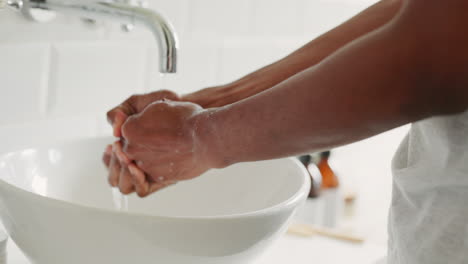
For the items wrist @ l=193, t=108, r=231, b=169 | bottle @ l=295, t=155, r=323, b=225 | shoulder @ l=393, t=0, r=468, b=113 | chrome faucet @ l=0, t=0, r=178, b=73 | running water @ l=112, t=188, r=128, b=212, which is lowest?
bottle @ l=295, t=155, r=323, b=225

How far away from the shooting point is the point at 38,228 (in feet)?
1.90

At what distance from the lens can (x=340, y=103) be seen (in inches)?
18.4

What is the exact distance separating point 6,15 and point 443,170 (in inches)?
22.6

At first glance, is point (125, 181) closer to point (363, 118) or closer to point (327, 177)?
point (363, 118)

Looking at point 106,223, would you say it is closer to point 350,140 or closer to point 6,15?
point 350,140

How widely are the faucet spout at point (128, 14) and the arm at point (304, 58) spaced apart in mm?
78

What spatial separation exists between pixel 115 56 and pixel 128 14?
0.26 meters

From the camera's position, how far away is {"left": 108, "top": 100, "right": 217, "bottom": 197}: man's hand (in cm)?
A: 61

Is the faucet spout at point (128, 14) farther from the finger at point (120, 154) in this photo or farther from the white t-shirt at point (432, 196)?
the white t-shirt at point (432, 196)

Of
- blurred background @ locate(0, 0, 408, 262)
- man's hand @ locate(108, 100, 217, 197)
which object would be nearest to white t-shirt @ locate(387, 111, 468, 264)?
man's hand @ locate(108, 100, 217, 197)

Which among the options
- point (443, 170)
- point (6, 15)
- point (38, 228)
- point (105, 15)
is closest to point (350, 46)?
point (443, 170)

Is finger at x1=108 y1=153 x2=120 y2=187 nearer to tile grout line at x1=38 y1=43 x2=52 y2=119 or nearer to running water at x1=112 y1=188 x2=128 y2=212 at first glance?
running water at x1=112 y1=188 x2=128 y2=212

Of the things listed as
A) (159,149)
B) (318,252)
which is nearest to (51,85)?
(159,149)

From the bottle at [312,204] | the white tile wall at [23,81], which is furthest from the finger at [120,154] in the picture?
the bottle at [312,204]
